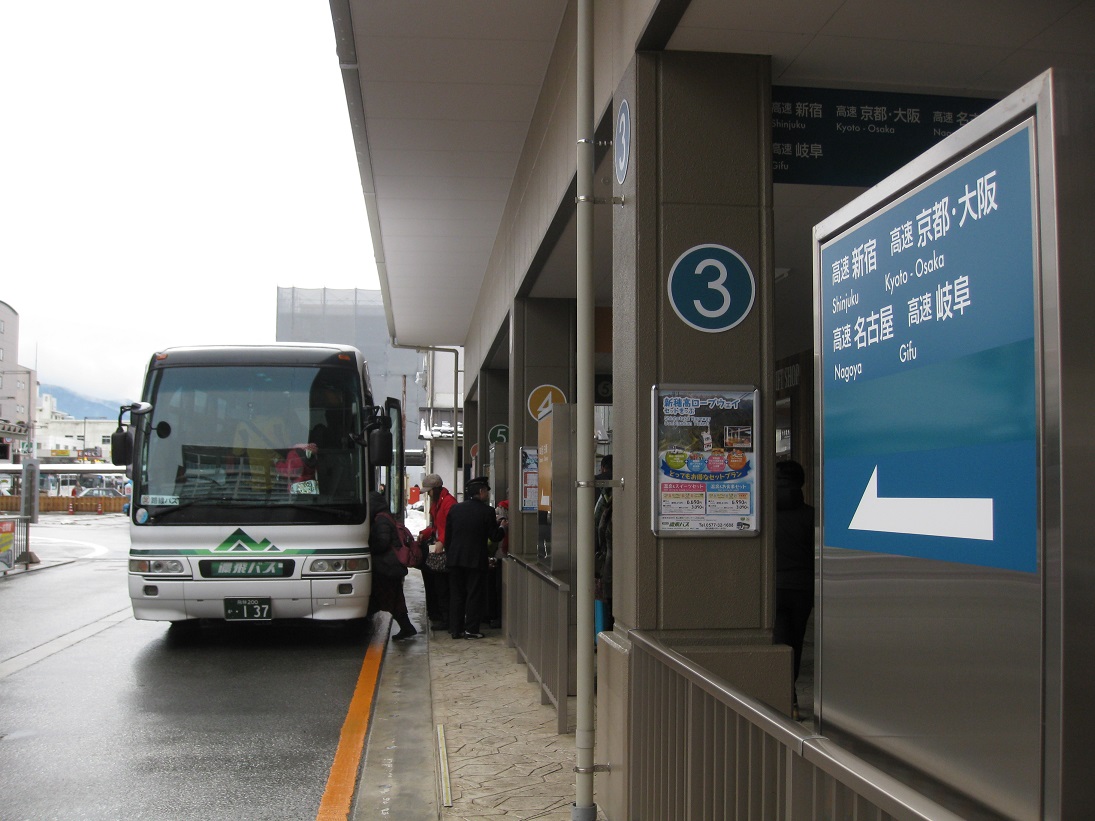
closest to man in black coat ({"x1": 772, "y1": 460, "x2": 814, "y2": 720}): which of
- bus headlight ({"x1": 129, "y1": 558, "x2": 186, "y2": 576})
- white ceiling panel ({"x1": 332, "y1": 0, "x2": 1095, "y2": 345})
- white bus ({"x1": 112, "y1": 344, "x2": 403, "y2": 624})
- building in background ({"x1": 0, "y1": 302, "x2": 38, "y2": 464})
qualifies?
white ceiling panel ({"x1": 332, "y1": 0, "x2": 1095, "y2": 345})

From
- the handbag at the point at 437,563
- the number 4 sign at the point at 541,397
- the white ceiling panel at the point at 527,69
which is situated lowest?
the handbag at the point at 437,563

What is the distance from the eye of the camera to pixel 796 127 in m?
5.65

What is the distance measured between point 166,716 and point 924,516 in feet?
Answer: 23.5

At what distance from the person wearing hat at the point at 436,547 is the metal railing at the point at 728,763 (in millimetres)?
7595

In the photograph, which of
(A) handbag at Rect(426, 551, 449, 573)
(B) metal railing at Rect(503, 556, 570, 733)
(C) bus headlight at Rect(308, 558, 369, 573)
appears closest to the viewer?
(B) metal railing at Rect(503, 556, 570, 733)

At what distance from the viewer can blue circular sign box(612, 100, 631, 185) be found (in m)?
5.34

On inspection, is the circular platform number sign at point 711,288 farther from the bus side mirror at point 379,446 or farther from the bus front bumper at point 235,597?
the bus front bumper at point 235,597

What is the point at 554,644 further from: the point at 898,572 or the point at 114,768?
the point at 898,572

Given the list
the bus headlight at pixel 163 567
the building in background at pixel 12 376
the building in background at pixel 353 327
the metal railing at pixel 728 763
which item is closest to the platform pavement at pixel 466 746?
the metal railing at pixel 728 763

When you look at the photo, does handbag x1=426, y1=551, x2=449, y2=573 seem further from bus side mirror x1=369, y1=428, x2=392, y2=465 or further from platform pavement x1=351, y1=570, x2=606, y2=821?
platform pavement x1=351, y1=570, x2=606, y2=821

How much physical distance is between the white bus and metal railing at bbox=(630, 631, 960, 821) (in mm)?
6903

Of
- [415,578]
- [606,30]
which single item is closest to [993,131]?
[606,30]

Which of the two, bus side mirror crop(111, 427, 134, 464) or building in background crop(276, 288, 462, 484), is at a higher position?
building in background crop(276, 288, 462, 484)

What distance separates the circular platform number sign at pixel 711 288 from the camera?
514cm
